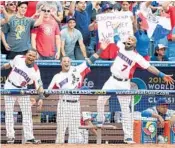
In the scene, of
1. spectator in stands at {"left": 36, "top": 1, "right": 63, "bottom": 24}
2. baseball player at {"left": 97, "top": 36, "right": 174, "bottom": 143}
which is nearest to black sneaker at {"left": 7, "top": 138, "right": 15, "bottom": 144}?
baseball player at {"left": 97, "top": 36, "right": 174, "bottom": 143}

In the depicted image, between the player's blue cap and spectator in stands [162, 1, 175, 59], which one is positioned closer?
the player's blue cap

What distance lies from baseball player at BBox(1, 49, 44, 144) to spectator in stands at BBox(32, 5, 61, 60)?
914mm

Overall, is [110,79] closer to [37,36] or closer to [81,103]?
[81,103]

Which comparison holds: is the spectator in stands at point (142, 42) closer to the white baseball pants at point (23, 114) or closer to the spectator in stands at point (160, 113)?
the spectator in stands at point (160, 113)

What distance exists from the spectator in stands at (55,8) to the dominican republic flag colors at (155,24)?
1468 mm

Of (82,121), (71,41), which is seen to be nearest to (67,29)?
(71,41)

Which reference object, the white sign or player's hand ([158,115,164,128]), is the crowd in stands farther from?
player's hand ([158,115,164,128])

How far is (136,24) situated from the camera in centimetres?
955

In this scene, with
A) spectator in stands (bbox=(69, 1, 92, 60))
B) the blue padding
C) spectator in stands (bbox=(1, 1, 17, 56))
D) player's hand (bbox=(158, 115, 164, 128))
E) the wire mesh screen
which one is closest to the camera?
the wire mesh screen

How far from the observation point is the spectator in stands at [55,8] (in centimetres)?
964

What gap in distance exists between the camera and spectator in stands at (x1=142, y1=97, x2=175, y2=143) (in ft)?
28.0

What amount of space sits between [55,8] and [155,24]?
1911 mm

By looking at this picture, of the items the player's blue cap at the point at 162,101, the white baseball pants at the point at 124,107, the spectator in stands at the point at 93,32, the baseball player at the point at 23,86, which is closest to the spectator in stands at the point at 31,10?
the spectator in stands at the point at 93,32

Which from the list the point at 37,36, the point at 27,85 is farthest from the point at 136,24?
the point at 27,85
